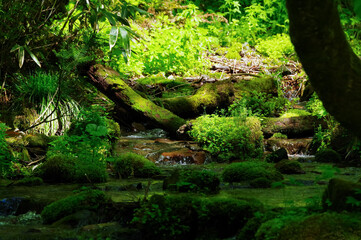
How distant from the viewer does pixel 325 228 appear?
2646 mm

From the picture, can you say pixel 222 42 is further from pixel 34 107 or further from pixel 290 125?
pixel 34 107

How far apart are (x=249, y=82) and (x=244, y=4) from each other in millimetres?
11279

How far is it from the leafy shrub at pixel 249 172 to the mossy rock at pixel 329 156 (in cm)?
235

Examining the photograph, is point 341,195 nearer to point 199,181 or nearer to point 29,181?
point 199,181

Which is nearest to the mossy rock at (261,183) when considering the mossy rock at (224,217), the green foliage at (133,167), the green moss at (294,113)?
the green foliage at (133,167)

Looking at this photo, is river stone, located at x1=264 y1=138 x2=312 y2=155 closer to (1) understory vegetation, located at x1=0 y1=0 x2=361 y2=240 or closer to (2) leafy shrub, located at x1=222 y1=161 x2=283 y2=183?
(1) understory vegetation, located at x1=0 y1=0 x2=361 y2=240

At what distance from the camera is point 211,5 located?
21.6 meters

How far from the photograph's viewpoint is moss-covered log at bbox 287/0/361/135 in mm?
2070

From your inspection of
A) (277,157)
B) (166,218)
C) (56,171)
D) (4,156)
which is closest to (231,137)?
(277,157)

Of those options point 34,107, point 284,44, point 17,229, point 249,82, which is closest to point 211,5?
point 284,44

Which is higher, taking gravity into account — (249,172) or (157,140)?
(249,172)

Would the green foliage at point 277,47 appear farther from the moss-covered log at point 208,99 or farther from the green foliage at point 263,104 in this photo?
the moss-covered log at point 208,99

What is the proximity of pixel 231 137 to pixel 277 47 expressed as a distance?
32.0 feet

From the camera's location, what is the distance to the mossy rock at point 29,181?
19.0ft
